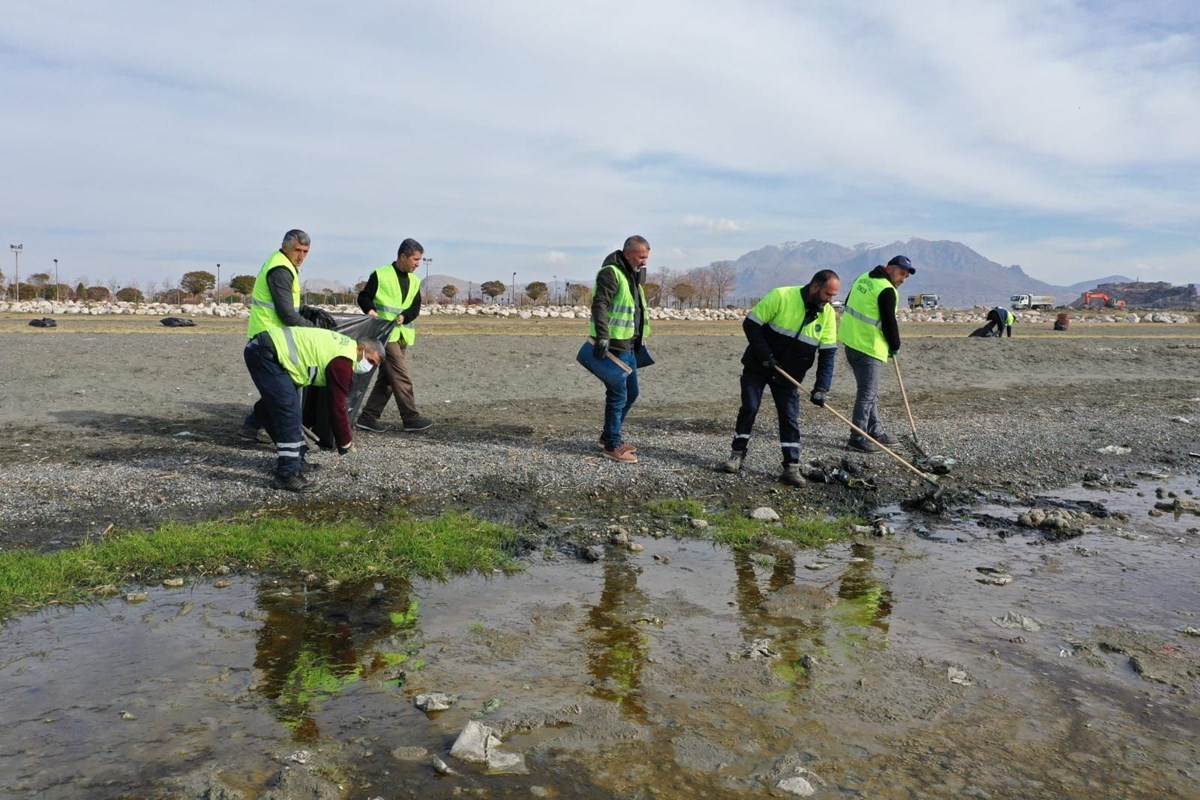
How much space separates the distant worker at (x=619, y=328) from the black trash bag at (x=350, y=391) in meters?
2.39

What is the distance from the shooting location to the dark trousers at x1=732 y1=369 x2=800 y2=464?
8711mm

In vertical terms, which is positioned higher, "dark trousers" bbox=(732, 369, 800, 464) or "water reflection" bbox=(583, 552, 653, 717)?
"dark trousers" bbox=(732, 369, 800, 464)

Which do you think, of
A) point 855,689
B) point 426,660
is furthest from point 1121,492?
point 426,660

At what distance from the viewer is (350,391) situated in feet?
30.5

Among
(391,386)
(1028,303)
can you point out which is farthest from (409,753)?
(1028,303)

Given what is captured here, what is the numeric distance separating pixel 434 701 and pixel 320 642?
100 centimetres

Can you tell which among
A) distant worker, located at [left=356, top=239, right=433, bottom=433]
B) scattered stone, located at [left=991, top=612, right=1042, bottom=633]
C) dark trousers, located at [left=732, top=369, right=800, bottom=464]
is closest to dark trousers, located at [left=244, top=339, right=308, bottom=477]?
distant worker, located at [left=356, top=239, right=433, bottom=433]

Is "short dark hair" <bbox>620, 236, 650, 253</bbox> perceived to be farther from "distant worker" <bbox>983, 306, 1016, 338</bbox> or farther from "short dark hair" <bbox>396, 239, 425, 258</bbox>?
"distant worker" <bbox>983, 306, 1016, 338</bbox>

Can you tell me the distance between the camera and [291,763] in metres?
3.51

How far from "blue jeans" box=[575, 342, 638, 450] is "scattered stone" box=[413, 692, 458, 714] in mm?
4972

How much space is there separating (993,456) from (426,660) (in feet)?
24.7

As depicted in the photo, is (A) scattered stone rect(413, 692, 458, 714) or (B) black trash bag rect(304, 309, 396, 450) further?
(B) black trash bag rect(304, 309, 396, 450)

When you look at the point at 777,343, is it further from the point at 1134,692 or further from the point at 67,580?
the point at 67,580

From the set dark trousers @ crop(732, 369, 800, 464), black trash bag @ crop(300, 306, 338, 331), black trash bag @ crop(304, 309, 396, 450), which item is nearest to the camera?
black trash bag @ crop(304, 309, 396, 450)
